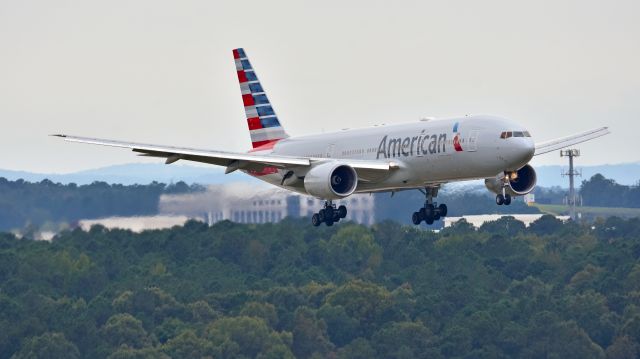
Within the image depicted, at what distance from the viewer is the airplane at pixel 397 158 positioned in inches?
3661

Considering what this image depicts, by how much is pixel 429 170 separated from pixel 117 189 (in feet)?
186

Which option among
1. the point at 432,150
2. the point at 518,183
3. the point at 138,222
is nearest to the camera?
the point at 432,150

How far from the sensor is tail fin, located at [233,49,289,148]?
4429 inches

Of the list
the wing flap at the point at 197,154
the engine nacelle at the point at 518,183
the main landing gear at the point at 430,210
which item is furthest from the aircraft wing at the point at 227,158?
the engine nacelle at the point at 518,183

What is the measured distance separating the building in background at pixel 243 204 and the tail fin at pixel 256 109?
906 cm

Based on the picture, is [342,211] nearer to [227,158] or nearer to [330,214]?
[330,214]

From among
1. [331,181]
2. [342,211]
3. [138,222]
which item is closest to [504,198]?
[331,181]

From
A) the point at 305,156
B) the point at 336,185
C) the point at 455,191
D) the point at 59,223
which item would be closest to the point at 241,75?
the point at 305,156

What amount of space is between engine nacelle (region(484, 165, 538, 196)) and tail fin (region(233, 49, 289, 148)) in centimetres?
1804

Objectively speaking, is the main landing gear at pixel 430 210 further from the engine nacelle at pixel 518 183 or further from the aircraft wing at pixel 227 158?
the aircraft wing at pixel 227 158

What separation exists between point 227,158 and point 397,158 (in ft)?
29.8

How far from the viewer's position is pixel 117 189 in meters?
148

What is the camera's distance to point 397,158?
97375 millimetres

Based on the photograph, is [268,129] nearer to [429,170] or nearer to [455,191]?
[429,170]
